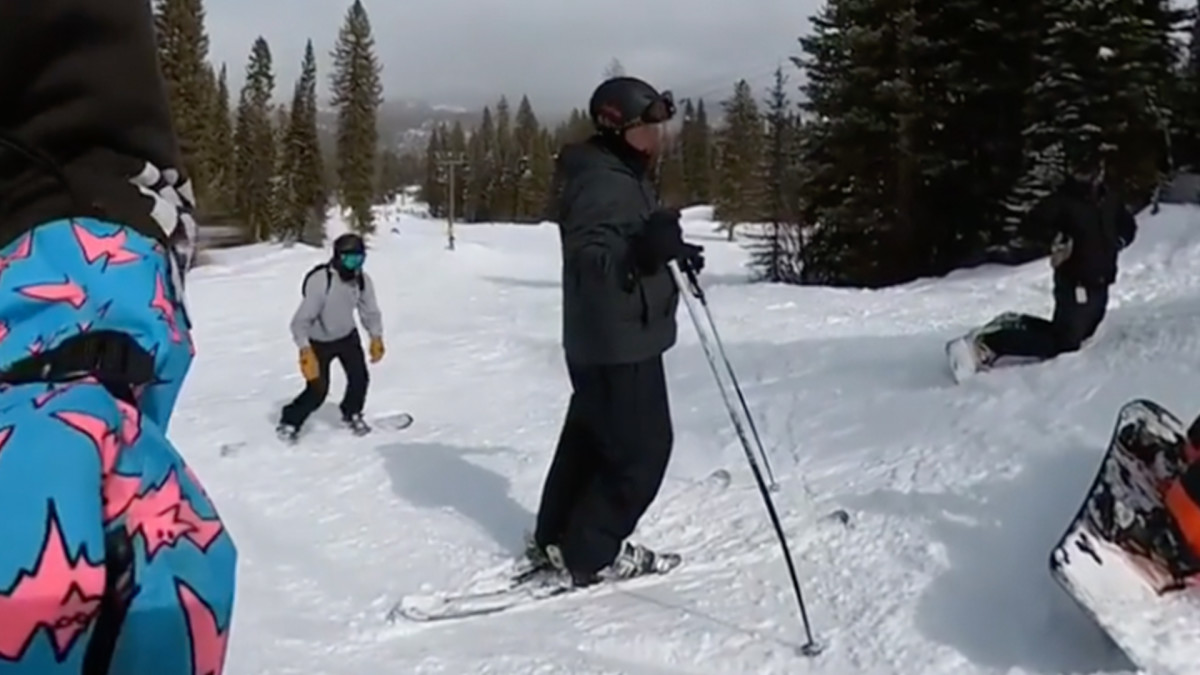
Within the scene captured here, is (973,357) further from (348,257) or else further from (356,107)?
(356,107)

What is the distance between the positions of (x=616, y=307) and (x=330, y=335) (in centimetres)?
496

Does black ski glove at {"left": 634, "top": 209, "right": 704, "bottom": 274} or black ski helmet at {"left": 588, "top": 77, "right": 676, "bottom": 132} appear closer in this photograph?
black ski glove at {"left": 634, "top": 209, "right": 704, "bottom": 274}

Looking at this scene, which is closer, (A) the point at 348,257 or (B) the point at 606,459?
(B) the point at 606,459

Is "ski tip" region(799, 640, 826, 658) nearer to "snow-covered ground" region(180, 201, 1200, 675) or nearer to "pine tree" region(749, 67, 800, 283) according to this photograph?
"snow-covered ground" region(180, 201, 1200, 675)

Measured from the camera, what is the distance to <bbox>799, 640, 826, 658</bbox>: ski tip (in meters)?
4.05

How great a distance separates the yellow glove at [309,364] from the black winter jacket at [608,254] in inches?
184

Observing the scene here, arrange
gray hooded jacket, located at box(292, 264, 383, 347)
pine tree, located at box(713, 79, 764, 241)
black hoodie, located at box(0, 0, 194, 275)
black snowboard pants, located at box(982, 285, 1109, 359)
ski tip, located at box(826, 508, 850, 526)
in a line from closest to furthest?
black hoodie, located at box(0, 0, 194, 275) → ski tip, located at box(826, 508, 850, 526) → black snowboard pants, located at box(982, 285, 1109, 359) → gray hooded jacket, located at box(292, 264, 383, 347) → pine tree, located at box(713, 79, 764, 241)

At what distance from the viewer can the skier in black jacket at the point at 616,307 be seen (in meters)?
4.66

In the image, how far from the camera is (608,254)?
464 cm

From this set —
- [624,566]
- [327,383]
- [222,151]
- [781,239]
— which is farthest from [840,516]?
[222,151]

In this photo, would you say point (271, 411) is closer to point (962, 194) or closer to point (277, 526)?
point (277, 526)

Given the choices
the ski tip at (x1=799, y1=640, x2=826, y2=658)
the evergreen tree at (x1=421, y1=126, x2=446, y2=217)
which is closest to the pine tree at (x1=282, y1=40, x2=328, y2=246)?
the evergreen tree at (x1=421, y1=126, x2=446, y2=217)

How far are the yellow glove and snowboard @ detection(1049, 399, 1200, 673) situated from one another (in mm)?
6363

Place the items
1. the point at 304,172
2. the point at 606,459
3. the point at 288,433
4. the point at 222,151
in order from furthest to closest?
the point at 304,172 → the point at 222,151 → the point at 288,433 → the point at 606,459
